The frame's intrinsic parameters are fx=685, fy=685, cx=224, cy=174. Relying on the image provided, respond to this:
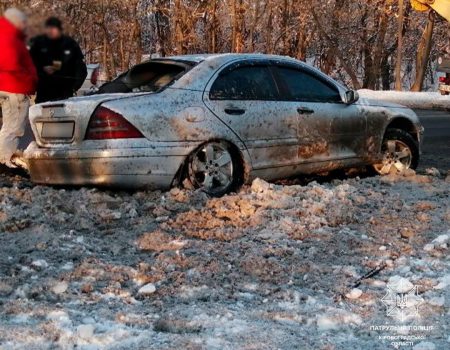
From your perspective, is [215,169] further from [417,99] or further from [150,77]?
[417,99]

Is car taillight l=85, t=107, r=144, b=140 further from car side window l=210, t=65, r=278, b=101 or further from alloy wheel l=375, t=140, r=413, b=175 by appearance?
alloy wheel l=375, t=140, r=413, b=175

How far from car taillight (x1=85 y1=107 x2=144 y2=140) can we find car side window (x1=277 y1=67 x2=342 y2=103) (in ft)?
6.38

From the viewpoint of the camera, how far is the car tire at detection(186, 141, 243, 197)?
21.1ft

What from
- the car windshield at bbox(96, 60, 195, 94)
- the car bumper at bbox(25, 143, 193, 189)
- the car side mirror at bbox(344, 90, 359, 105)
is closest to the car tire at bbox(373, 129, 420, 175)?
the car side mirror at bbox(344, 90, 359, 105)

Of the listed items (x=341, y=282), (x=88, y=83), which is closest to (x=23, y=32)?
(x=341, y=282)

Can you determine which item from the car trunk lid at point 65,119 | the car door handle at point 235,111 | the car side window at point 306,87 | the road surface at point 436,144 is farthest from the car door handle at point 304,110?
the road surface at point 436,144

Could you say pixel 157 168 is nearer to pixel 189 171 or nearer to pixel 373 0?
pixel 189 171

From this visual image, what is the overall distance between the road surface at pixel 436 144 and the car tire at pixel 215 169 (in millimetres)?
3605

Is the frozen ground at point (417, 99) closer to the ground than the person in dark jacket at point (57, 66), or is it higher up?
closer to the ground

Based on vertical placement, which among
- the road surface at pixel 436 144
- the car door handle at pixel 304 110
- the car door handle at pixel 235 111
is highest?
the car door handle at pixel 235 111

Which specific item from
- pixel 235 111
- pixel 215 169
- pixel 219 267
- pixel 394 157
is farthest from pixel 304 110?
pixel 219 267

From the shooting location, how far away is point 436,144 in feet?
39.4

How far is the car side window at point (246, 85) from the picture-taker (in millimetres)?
6695

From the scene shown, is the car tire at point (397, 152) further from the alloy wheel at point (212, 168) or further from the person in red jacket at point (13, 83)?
Answer: the person in red jacket at point (13, 83)
